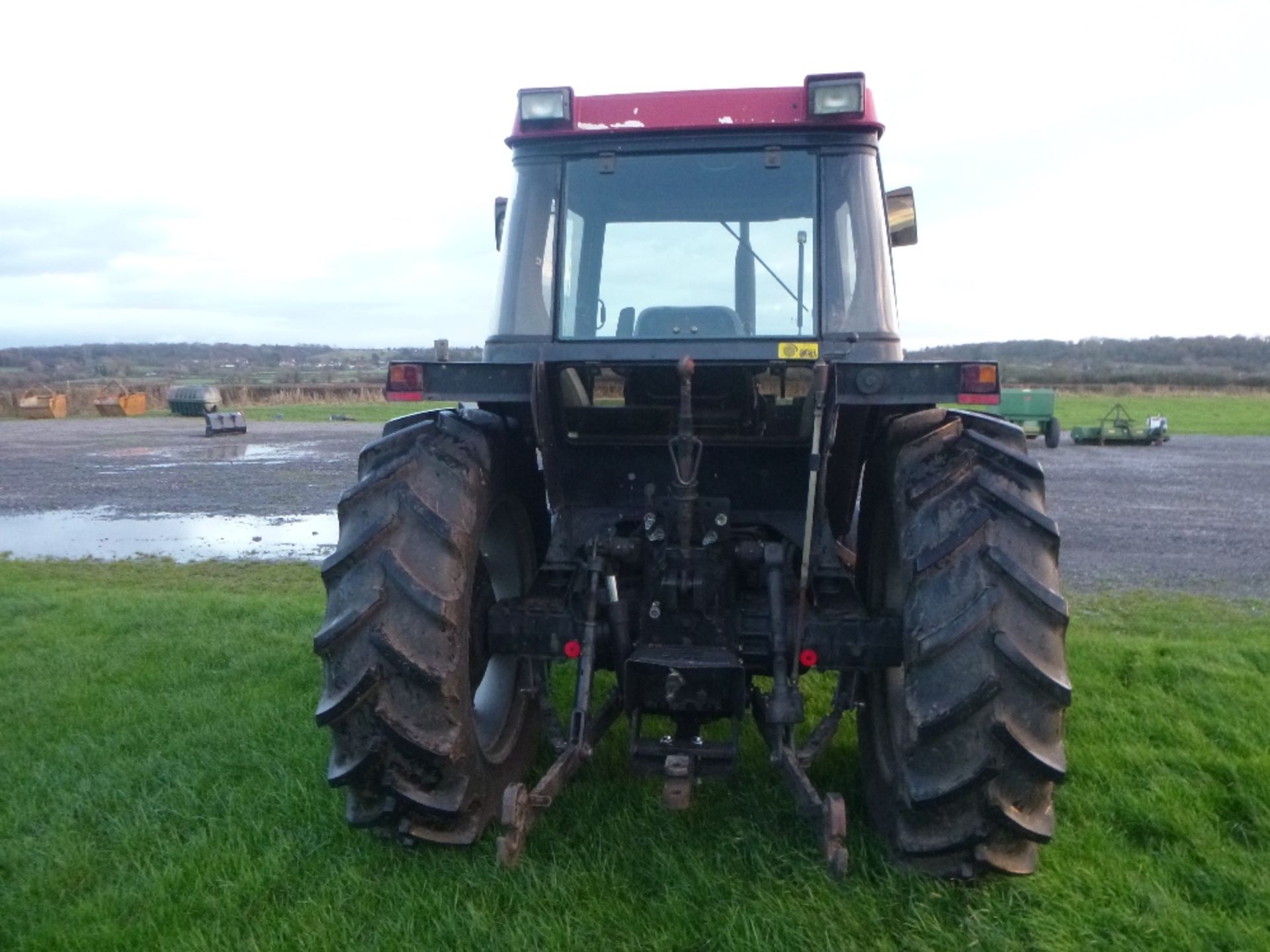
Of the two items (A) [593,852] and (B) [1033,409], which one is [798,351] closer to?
(A) [593,852]

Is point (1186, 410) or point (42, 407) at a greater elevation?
point (1186, 410)

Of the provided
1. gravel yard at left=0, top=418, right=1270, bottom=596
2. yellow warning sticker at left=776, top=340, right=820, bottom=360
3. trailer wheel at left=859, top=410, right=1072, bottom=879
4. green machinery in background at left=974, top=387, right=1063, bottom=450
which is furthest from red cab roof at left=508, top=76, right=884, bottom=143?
green machinery in background at left=974, top=387, right=1063, bottom=450

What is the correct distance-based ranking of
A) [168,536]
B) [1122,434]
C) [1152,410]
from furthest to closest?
1. [1152,410]
2. [1122,434]
3. [168,536]

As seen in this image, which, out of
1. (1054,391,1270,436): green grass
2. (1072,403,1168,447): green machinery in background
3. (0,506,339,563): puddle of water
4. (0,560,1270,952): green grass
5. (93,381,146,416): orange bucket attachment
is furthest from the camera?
(93,381,146,416): orange bucket attachment

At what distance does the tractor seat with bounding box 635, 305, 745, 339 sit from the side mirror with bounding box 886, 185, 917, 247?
96 cm

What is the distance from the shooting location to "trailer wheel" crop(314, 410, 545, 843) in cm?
325

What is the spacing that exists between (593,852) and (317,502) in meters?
11.2

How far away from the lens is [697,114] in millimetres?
3924

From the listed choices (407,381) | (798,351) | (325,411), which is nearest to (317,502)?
(407,381)

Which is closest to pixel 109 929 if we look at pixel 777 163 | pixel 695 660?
pixel 695 660

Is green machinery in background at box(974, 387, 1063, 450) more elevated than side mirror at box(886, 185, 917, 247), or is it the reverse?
side mirror at box(886, 185, 917, 247)

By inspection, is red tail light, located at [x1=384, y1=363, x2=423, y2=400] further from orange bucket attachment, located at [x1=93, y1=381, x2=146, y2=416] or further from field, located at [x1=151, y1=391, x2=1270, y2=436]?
orange bucket attachment, located at [x1=93, y1=381, x2=146, y2=416]

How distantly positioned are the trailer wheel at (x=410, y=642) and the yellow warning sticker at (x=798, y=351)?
1067mm

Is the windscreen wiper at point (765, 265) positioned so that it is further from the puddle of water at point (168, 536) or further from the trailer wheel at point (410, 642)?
Result: the puddle of water at point (168, 536)
